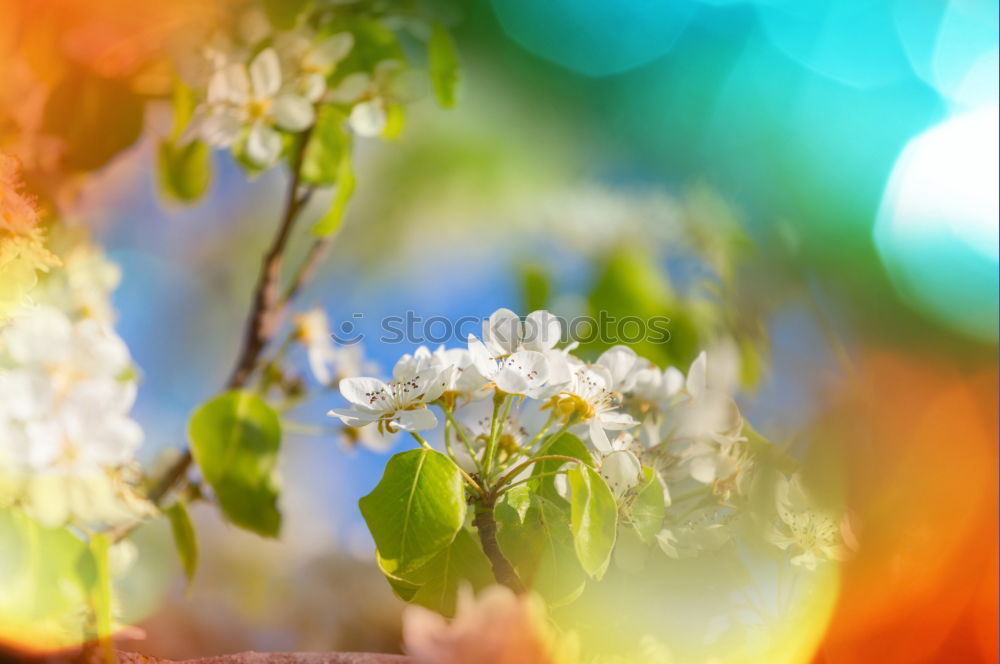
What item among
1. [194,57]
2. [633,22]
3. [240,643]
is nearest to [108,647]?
[240,643]

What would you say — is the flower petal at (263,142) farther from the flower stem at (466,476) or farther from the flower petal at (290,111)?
the flower stem at (466,476)

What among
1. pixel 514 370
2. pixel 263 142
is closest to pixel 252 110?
pixel 263 142

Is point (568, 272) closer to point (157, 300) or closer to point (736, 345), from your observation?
point (736, 345)

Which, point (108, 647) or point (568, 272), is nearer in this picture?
point (108, 647)

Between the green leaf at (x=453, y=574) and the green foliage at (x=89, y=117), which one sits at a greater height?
the green foliage at (x=89, y=117)

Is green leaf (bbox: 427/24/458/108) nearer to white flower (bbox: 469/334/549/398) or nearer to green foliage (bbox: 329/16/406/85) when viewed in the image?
green foliage (bbox: 329/16/406/85)

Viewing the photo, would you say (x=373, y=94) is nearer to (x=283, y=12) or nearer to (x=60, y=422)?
(x=283, y=12)

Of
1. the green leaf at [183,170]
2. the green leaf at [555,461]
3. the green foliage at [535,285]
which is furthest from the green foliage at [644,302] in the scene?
the green leaf at [183,170]

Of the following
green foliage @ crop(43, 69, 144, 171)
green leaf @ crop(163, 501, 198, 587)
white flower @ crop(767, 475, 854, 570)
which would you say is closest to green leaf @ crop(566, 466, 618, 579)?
white flower @ crop(767, 475, 854, 570)
